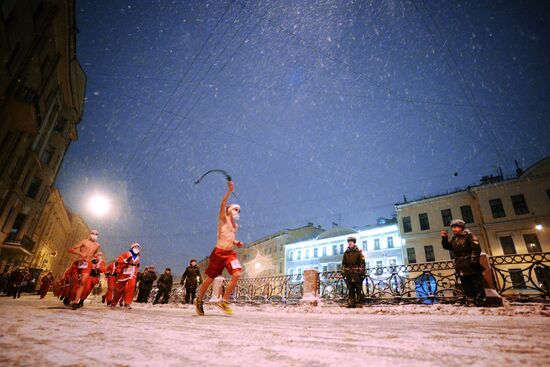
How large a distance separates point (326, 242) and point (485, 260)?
119 ft

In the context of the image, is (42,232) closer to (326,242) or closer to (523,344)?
(326,242)

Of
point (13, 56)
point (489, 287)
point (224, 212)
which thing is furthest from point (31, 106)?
point (489, 287)

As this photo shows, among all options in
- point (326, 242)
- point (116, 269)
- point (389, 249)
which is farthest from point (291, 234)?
point (116, 269)

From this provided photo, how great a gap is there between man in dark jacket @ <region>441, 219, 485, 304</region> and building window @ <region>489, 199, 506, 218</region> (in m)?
29.9

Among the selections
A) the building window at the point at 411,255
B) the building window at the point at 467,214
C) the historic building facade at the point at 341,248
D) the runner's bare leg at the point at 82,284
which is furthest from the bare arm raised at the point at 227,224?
the building window at the point at 467,214

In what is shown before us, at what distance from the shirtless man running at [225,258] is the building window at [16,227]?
27.7 meters

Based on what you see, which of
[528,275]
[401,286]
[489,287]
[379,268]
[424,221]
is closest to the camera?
[489,287]

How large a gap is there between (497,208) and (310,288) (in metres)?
31.3

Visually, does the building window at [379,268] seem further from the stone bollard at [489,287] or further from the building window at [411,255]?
the building window at [411,255]

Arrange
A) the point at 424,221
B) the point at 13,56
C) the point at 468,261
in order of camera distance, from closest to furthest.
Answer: the point at 468,261 → the point at 13,56 → the point at 424,221

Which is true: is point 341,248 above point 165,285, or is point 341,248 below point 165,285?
above

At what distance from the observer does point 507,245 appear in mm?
28125

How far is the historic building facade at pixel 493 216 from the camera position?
27344 millimetres

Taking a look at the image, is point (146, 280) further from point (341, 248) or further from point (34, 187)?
point (341, 248)
